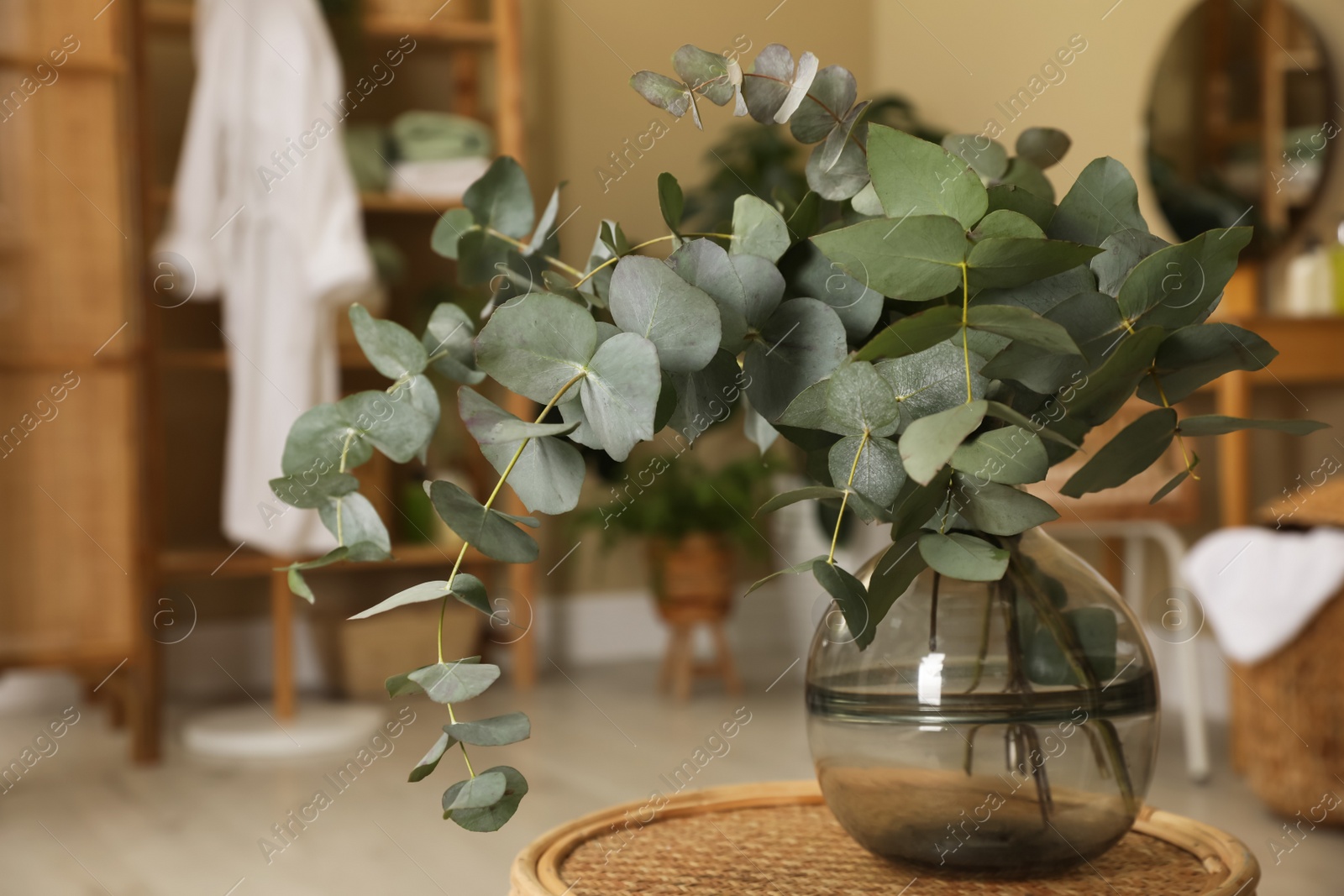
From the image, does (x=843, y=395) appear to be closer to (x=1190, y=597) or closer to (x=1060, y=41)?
(x=1190, y=597)

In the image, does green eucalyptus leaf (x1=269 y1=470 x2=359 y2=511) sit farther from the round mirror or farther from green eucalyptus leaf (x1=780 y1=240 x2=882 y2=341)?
the round mirror

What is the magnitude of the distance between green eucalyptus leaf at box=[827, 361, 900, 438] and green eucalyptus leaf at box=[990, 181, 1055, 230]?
3.1 inches

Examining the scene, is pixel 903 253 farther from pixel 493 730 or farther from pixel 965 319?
pixel 493 730

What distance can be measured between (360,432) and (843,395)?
0.73 ft

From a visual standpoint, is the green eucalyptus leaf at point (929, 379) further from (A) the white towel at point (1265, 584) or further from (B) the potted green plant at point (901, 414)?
(A) the white towel at point (1265, 584)

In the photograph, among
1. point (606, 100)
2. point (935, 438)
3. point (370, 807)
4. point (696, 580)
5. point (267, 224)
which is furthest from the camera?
point (606, 100)

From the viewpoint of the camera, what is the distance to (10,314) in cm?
236

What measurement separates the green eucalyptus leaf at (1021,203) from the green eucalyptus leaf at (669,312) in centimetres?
11

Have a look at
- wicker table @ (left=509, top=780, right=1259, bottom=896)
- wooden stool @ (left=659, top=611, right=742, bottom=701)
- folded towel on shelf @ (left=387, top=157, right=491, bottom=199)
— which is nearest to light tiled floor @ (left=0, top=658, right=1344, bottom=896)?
wooden stool @ (left=659, top=611, right=742, bottom=701)

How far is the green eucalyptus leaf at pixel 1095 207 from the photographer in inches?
20.6

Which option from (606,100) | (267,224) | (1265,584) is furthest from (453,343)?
(606,100)

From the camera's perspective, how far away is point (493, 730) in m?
0.47

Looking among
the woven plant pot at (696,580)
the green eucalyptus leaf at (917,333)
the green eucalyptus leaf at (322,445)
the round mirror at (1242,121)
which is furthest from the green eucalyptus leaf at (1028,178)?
the woven plant pot at (696,580)

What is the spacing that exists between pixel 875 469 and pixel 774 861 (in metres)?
0.25
